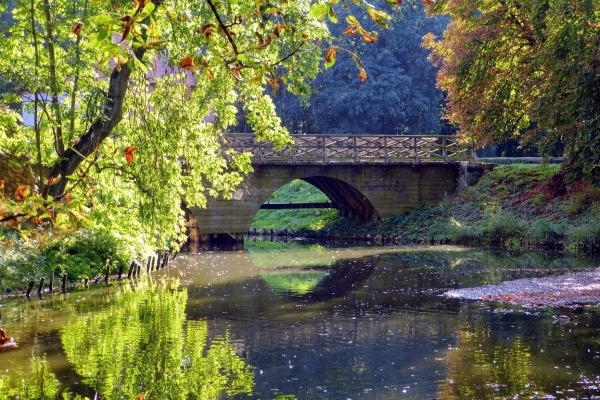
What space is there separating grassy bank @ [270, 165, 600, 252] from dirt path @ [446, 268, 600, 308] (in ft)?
28.8

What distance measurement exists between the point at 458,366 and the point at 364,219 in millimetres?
30355

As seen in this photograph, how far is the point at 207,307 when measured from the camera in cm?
1623

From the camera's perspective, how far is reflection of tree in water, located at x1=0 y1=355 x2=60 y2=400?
9164mm

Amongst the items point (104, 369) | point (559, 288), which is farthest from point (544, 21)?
point (104, 369)

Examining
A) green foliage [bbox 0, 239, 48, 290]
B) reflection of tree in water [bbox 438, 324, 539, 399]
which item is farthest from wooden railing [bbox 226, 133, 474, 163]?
reflection of tree in water [bbox 438, 324, 539, 399]

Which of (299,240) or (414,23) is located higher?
(414,23)

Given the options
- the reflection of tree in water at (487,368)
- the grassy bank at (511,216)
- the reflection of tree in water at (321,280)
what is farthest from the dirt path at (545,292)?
the grassy bank at (511,216)

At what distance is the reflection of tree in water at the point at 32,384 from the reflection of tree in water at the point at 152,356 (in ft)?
1.35

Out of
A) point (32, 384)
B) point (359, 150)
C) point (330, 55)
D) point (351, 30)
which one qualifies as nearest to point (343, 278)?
point (32, 384)

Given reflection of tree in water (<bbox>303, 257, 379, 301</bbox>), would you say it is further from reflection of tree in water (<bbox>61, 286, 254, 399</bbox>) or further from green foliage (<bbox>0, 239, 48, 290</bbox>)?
green foliage (<bbox>0, 239, 48, 290</bbox>)

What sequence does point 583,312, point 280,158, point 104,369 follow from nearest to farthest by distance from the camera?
point 104,369, point 583,312, point 280,158

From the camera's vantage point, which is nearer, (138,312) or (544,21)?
(138,312)

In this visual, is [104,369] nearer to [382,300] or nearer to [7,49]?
[382,300]

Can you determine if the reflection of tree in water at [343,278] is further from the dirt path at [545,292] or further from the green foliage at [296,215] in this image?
the green foliage at [296,215]
